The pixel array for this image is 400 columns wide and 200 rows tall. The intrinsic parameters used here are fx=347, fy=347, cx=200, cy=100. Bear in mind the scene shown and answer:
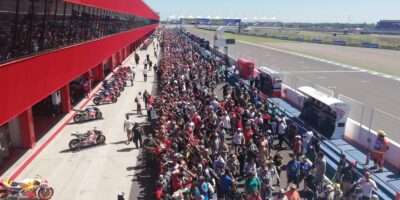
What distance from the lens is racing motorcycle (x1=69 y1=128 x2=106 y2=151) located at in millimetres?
16109

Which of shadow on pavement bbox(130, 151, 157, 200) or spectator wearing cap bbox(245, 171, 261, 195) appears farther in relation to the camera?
shadow on pavement bbox(130, 151, 157, 200)

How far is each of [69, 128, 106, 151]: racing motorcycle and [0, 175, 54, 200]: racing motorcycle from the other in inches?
181

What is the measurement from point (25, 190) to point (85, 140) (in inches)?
208

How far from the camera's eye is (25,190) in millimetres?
11125

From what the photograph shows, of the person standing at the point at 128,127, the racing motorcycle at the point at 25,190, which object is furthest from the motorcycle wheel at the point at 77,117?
the racing motorcycle at the point at 25,190

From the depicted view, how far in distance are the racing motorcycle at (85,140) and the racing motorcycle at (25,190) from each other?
15.1ft

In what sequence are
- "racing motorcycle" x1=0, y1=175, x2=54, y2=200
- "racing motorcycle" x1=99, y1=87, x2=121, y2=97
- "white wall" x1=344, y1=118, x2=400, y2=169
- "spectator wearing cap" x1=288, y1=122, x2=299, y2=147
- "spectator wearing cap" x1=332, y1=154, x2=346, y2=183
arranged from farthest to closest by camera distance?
"racing motorcycle" x1=99, y1=87, x2=121, y2=97 < "spectator wearing cap" x1=288, y1=122, x2=299, y2=147 < "white wall" x1=344, y1=118, x2=400, y2=169 < "spectator wearing cap" x1=332, y1=154, x2=346, y2=183 < "racing motorcycle" x1=0, y1=175, x2=54, y2=200

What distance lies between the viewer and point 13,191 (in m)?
11.0

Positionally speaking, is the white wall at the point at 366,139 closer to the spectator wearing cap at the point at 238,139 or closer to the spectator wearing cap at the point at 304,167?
the spectator wearing cap at the point at 304,167

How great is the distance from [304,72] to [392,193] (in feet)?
101

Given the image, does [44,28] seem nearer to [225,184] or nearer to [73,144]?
[73,144]

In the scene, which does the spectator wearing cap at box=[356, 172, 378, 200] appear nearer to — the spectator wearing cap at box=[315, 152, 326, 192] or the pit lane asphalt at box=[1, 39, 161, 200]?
the spectator wearing cap at box=[315, 152, 326, 192]

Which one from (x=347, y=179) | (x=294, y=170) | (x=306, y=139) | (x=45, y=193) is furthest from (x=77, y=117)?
(x=347, y=179)

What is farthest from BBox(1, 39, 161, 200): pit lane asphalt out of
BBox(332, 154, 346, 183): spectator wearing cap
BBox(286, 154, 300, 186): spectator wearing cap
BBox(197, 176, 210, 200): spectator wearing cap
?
BBox(332, 154, 346, 183): spectator wearing cap
